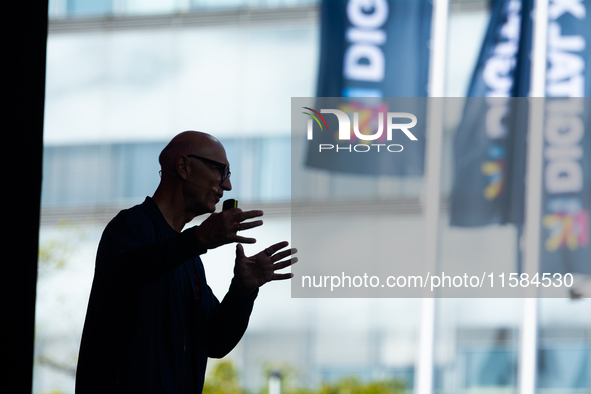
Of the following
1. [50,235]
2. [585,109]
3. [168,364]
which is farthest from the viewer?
[50,235]

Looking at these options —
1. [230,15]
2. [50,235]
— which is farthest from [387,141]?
[50,235]

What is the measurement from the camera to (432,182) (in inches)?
231

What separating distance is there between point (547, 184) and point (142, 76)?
422 centimetres

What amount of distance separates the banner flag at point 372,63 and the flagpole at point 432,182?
17 centimetres

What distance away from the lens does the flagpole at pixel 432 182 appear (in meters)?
5.75

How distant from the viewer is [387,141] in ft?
18.4

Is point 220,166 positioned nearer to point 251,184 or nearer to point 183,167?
point 183,167

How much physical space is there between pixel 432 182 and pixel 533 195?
810mm

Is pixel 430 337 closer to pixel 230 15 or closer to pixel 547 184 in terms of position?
pixel 547 184

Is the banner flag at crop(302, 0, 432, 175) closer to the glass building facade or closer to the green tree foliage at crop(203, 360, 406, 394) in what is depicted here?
the glass building facade

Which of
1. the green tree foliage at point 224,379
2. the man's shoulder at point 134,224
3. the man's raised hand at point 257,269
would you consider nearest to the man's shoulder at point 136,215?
the man's shoulder at point 134,224

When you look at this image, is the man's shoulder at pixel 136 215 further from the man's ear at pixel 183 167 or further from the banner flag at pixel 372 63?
the banner flag at pixel 372 63

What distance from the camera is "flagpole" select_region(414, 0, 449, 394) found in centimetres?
575

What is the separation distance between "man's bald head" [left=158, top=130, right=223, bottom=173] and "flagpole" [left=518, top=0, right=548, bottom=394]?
3980 millimetres
